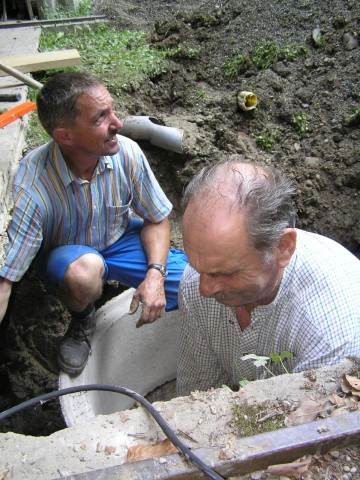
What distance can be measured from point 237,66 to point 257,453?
435 cm

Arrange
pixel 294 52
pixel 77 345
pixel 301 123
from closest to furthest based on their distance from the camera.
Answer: pixel 77 345 → pixel 301 123 → pixel 294 52

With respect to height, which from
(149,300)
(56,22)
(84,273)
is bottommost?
(149,300)

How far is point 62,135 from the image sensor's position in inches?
105

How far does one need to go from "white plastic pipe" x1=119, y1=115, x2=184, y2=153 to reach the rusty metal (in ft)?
9.58

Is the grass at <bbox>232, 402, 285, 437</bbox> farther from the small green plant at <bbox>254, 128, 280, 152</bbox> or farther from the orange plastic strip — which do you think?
the small green plant at <bbox>254, 128, 280, 152</bbox>

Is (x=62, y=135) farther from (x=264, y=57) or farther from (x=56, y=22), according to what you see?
(x=56, y=22)

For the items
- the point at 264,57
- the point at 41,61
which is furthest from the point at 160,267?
the point at 264,57

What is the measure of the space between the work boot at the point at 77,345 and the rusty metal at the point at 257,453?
1480mm

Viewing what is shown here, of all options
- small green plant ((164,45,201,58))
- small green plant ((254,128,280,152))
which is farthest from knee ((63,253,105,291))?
small green plant ((164,45,201,58))

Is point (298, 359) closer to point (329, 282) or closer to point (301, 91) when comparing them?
point (329, 282)

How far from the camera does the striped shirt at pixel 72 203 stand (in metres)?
2.61

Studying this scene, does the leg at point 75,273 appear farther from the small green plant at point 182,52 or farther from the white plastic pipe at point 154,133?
the small green plant at point 182,52

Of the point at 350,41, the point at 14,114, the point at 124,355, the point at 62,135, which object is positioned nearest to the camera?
the point at 62,135

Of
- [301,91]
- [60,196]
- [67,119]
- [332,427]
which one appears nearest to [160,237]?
[60,196]
